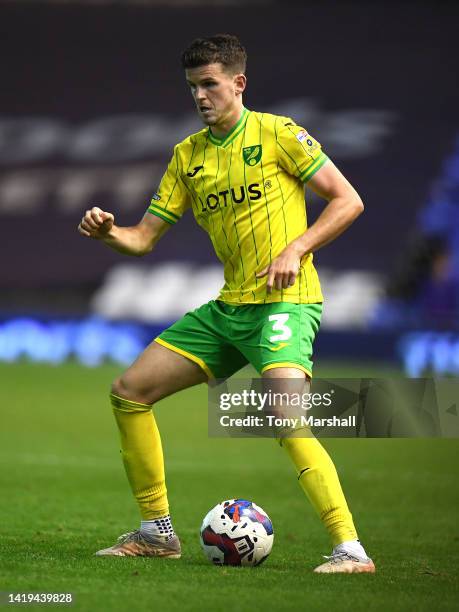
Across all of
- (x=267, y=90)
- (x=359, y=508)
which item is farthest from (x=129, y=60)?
(x=359, y=508)

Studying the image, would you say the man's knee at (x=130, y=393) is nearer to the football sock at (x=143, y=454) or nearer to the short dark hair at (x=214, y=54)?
the football sock at (x=143, y=454)

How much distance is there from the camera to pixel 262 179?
5289 millimetres

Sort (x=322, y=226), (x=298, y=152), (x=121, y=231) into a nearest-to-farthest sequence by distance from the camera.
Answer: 1. (x=322, y=226)
2. (x=298, y=152)
3. (x=121, y=231)

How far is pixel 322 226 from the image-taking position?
5086mm

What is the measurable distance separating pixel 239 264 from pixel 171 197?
56cm

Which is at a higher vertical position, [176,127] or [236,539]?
[176,127]

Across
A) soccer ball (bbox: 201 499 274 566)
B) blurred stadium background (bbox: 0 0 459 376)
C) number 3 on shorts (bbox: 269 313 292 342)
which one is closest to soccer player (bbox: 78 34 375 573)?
number 3 on shorts (bbox: 269 313 292 342)

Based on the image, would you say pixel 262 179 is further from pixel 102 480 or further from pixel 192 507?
pixel 102 480

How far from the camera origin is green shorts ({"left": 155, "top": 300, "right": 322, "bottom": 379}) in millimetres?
5105

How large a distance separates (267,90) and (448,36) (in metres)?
3.79

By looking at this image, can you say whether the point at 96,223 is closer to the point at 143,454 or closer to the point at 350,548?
the point at 143,454

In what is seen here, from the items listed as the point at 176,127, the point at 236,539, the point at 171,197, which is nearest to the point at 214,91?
the point at 171,197

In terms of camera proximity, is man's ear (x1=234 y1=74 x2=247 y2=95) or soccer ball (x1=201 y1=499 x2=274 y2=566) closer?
soccer ball (x1=201 y1=499 x2=274 y2=566)

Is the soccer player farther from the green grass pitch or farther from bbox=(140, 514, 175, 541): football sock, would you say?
the green grass pitch
